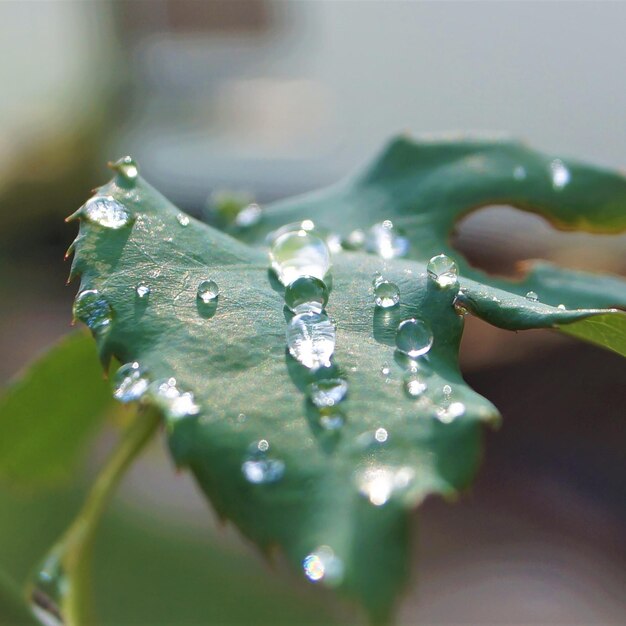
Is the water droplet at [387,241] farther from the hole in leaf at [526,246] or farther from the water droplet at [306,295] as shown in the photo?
the hole in leaf at [526,246]

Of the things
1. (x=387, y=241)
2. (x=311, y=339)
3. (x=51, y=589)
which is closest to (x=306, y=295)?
(x=311, y=339)

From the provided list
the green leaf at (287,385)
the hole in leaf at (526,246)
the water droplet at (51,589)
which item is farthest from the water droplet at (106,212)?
the hole in leaf at (526,246)

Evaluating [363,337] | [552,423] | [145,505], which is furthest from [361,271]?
[552,423]

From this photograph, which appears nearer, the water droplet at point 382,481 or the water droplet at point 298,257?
the water droplet at point 382,481

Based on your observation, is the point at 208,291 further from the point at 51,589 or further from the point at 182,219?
the point at 51,589

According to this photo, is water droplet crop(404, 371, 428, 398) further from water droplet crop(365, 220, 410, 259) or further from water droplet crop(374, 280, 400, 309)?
water droplet crop(365, 220, 410, 259)

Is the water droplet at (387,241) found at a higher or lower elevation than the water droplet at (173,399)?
lower

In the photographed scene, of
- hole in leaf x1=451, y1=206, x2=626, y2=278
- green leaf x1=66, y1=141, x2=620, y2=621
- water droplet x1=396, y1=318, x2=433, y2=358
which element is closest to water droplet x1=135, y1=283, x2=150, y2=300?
green leaf x1=66, y1=141, x2=620, y2=621
